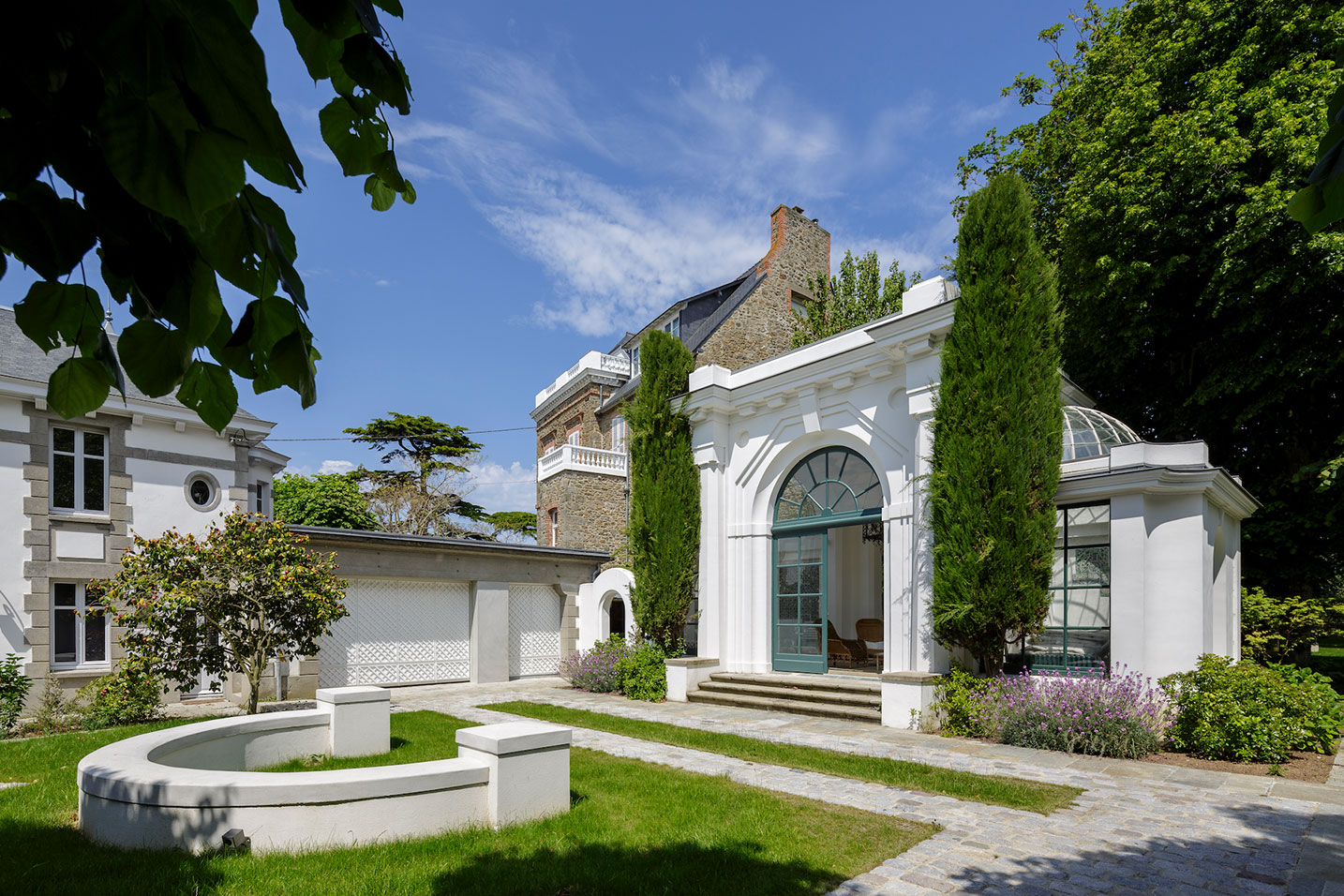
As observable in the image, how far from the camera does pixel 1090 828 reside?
538 centimetres

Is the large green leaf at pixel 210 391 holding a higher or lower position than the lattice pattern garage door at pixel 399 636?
higher

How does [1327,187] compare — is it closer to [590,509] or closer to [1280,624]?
[1280,624]

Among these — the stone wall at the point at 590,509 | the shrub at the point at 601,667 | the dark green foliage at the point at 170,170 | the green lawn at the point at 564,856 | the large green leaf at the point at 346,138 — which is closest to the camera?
the dark green foliage at the point at 170,170

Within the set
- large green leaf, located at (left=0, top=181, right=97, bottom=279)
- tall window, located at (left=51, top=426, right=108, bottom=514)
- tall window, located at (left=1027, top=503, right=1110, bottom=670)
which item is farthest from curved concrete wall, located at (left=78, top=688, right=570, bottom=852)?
tall window, located at (left=51, top=426, right=108, bottom=514)

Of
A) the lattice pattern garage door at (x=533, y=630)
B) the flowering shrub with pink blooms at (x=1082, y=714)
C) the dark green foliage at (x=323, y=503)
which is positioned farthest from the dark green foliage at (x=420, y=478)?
the flowering shrub with pink blooms at (x=1082, y=714)

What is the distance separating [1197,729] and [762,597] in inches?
250

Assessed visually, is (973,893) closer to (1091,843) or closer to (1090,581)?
(1091,843)

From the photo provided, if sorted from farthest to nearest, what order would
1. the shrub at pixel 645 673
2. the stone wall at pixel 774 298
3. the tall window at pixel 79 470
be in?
the stone wall at pixel 774 298
the shrub at pixel 645 673
the tall window at pixel 79 470

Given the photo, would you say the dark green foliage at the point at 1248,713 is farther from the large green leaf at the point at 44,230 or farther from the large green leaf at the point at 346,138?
the large green leaf at the point at 44,230

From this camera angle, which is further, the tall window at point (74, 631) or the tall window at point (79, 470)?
the tall window at point (79, 470)

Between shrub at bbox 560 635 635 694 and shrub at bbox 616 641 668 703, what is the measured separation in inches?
9.6

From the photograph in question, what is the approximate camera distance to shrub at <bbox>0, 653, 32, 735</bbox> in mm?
9664

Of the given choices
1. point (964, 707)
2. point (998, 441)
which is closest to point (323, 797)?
point (964, 707)

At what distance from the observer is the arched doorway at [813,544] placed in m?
12.0
